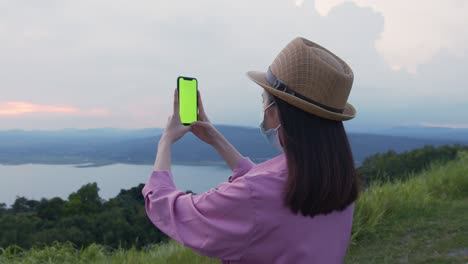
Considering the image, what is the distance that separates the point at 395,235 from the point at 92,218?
4.97 m

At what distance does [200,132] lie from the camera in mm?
1912

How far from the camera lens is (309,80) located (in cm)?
138

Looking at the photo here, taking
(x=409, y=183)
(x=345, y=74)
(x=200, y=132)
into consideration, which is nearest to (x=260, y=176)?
(x=345, y=74)

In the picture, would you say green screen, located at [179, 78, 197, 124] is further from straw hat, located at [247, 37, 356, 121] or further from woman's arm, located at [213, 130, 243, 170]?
straw hat, located at [247, 37, 356, 121]

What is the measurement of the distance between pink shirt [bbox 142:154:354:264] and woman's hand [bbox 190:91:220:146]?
47 centimetres

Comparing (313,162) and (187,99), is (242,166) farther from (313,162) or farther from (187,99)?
(313,162)

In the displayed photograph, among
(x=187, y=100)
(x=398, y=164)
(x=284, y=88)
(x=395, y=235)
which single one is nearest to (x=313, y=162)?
(x=284, y=88)

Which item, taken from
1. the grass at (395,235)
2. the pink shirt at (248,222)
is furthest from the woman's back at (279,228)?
the grass at (395,235)

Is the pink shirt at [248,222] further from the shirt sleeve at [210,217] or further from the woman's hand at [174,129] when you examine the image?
the woman's hand at [174,129]

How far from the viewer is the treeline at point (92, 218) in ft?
19.7

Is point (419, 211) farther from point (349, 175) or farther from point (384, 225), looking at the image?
point (349, 175)

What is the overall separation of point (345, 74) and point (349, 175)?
29 centimetres

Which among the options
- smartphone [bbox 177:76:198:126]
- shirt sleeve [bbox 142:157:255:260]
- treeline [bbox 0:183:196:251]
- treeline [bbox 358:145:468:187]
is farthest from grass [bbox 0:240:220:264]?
shirt sleeve [bbox 142:157:255:260]

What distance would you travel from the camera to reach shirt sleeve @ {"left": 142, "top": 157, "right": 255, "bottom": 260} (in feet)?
4.14
